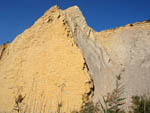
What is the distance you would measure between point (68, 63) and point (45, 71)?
127cm

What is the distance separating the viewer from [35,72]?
8.05 metres

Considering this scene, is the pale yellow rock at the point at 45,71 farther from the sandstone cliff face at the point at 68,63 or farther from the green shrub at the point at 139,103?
the green shrub at the point at 139,103

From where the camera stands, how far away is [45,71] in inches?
311

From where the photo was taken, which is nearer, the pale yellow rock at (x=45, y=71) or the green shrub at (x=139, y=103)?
the green shrub at (x=139, y=103)

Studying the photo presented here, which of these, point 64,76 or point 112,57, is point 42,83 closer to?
point 64,76

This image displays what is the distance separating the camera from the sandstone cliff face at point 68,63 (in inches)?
285

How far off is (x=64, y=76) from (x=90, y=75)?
4.42 feet

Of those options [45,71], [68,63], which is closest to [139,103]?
[68,63]

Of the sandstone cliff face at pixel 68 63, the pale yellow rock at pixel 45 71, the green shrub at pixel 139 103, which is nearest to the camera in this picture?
the green shrub at pixel 139 103

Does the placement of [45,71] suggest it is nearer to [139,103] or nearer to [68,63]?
[68,63]

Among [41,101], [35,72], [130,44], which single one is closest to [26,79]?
[35,72]

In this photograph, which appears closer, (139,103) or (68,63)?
(139,103)

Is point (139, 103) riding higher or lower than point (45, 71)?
lower

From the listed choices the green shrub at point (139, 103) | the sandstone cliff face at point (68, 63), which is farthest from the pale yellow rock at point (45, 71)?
the green shrub at point (139, 103)
